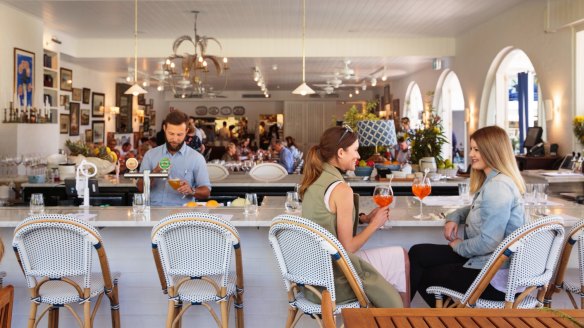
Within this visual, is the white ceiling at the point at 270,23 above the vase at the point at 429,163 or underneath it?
above

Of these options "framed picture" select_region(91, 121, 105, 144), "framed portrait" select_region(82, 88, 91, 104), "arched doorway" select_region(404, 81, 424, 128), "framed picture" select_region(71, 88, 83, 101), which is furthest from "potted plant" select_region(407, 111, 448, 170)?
"arched doorway" select_region(404, 81, 424, 128)

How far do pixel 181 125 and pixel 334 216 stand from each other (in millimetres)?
2018

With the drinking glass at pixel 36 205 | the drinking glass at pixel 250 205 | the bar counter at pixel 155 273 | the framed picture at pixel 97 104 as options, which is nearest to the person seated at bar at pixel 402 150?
the bar counter at pixel 155 273

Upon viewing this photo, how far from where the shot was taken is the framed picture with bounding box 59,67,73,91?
1528 centimetres

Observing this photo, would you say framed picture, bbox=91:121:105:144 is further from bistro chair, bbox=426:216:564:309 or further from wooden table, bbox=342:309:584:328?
wooden table, bbox=342:309:584:328

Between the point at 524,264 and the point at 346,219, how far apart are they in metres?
0.91

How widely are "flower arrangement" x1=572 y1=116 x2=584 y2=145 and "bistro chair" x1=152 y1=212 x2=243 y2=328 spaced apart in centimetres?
710

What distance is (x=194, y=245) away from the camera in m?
3.60

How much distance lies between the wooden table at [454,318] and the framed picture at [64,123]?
546 inches

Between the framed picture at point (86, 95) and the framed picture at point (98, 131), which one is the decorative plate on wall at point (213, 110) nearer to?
the framed picture at point (98, 131)

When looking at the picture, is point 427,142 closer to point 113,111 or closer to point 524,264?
point 524,264

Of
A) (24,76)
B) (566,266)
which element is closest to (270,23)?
(24,76)

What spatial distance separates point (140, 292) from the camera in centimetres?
446

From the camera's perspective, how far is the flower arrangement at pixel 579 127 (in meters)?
9.34
